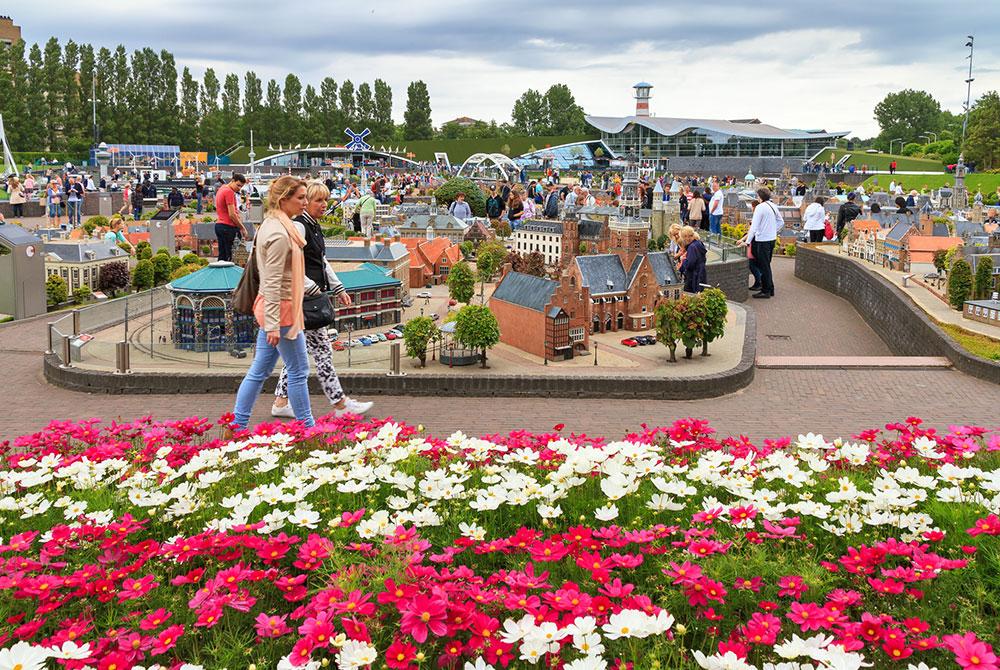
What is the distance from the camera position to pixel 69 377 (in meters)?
13.0

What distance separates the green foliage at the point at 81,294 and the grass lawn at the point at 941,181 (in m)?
50.7

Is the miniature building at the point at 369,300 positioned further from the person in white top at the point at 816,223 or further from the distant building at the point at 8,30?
the distant building at the point at 8,30

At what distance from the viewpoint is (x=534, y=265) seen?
935 inches

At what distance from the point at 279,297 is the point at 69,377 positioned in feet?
21.8

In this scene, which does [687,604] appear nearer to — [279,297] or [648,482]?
[648,482]

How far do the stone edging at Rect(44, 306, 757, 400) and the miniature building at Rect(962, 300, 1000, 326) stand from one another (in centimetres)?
708

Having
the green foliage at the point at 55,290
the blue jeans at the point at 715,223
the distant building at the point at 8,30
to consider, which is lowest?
the green foliage at the point at 55,290

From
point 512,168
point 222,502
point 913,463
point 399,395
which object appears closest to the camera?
point 222,502

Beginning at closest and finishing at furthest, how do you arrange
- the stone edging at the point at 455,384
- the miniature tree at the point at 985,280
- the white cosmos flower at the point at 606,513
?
the white cosmos flower at the point at 606,513, the stone edging at the point at 455,384, the miniature tree at the point at 985,280

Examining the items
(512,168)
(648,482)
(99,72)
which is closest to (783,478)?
(648,482)

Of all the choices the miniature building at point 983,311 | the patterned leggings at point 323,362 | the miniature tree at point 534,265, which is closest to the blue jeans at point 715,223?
the miniature tree at point 534,265

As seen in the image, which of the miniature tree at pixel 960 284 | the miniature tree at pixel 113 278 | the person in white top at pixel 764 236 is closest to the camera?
the miniature tree at pixel 960 284

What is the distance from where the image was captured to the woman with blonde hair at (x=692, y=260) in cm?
1984

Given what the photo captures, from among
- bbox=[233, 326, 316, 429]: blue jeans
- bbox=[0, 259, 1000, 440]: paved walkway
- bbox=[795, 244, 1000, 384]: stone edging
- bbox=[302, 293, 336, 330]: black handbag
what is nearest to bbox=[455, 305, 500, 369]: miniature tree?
bbox=[0, 259, 1000, 440]: paved walkway
